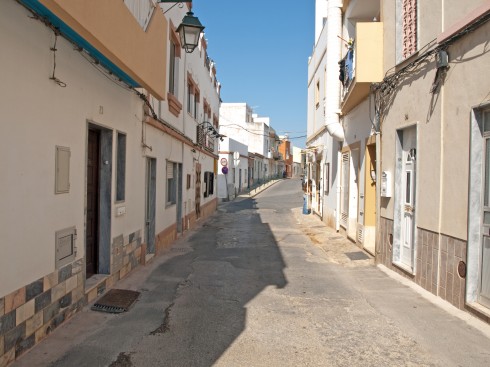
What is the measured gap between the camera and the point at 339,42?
44.0 ft

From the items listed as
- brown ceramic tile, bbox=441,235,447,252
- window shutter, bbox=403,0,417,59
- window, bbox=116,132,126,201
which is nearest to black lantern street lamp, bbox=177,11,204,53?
window, bbox=116,132,126,201

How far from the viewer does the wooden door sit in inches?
248

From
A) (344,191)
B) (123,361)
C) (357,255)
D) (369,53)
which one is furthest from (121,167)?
(344,191)

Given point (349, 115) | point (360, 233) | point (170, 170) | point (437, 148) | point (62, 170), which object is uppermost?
point (349, 115)

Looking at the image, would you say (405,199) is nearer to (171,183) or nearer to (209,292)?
(209,292)

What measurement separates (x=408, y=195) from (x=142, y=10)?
527 cm

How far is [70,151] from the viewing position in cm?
498

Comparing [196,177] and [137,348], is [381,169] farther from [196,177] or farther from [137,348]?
[196,177]

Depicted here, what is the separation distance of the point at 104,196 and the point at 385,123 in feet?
17.1

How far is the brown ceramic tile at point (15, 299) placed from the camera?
3.70 metres

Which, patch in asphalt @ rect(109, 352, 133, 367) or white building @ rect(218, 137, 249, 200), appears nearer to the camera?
patch in asphalt @ rect(109, 352, 133, 367)

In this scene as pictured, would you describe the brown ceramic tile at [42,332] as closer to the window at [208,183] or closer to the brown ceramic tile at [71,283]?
the brown ceramic tile at [71,283]

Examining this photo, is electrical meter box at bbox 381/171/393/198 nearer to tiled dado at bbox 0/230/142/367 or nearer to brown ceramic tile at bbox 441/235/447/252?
brown ceramic tile at bbox 441/235/447/252

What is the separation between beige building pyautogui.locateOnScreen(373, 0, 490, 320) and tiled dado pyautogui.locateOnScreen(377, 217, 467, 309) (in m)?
0.01
